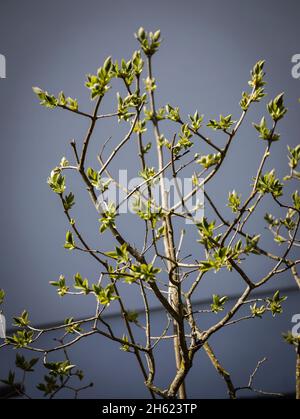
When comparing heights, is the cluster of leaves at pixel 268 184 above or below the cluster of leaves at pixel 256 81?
below

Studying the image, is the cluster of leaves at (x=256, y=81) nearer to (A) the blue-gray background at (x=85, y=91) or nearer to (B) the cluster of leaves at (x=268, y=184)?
(B) the cluster of leaves at (x=268, y=184)

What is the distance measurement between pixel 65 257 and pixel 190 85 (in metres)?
1.71

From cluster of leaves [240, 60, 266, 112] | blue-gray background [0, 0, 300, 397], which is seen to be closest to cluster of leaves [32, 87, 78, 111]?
cluster of leaves [240, 60, 266, 112]

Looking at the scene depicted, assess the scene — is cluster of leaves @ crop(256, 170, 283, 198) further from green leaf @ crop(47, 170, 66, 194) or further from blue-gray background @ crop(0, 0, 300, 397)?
blue-gray background @ crop(0, 0, 300, 397)

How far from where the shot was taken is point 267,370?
7.87ft

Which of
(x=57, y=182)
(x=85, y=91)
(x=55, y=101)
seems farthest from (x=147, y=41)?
(x=85, y=91)

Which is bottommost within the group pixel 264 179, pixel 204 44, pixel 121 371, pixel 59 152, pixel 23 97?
pixel 121 371

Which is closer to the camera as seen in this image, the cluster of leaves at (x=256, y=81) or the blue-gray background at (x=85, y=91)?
the cluster of leaves at (x=256, y=81)

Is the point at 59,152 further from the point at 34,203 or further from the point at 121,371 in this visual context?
the point at 121,371

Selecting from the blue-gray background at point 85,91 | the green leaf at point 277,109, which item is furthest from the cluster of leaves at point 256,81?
the blue-gray background at point 85,91

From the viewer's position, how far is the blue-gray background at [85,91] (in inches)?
114

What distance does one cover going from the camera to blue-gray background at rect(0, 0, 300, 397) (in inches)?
114
